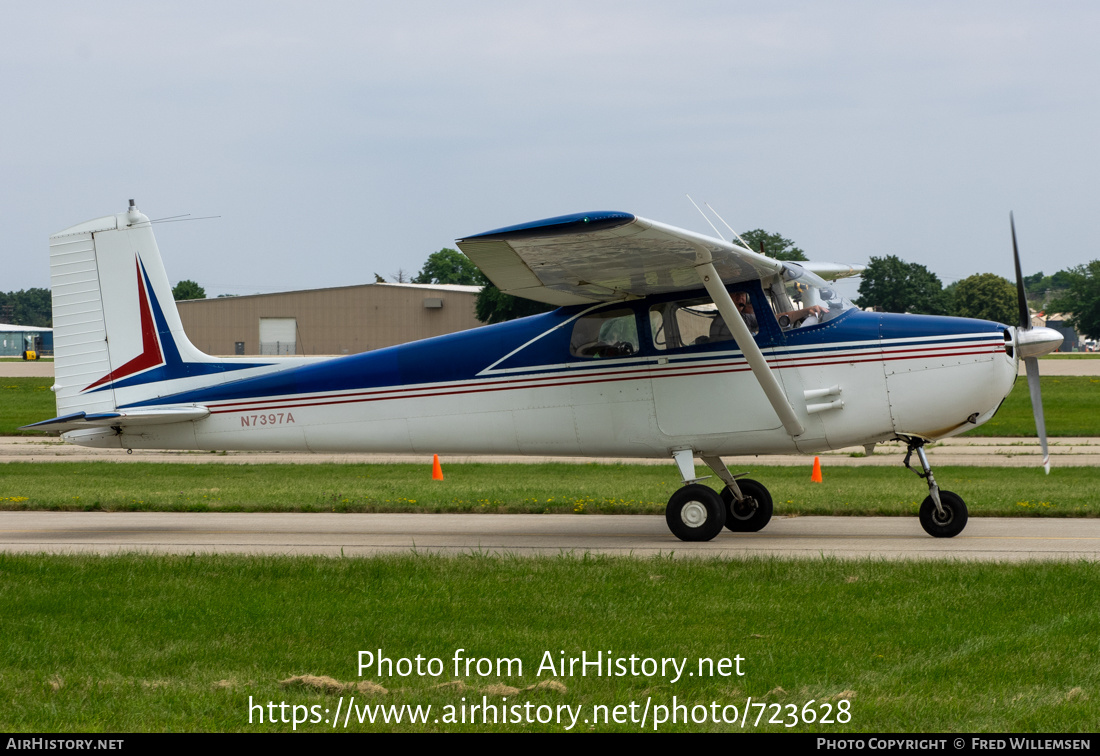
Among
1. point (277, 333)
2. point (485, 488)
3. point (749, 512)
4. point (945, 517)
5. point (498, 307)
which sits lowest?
point (945, 517)

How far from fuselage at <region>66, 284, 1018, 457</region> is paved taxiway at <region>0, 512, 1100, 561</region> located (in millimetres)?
988

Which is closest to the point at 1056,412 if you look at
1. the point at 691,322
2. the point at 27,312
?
the point at 691,322

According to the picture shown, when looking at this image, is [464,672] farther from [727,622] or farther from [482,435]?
[482,435]

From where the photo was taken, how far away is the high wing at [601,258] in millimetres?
8805

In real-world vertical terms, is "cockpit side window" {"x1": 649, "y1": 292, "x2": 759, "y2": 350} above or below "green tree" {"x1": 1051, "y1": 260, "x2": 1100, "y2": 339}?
below

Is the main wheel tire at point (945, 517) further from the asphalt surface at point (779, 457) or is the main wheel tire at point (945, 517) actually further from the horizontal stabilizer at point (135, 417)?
the asphalt surface at point (779, 457)

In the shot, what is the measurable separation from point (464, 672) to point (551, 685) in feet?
1.94

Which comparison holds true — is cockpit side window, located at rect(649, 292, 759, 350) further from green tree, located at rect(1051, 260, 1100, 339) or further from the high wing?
green tree, located at rect(1051, 260, 1100, 339)

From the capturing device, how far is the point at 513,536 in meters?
11.9

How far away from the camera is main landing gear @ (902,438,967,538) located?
10.9 m

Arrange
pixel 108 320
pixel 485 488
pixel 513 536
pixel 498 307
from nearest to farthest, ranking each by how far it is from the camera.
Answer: pixel 513 536
pixel 108 320
pixel 485 488
pixel 498 307

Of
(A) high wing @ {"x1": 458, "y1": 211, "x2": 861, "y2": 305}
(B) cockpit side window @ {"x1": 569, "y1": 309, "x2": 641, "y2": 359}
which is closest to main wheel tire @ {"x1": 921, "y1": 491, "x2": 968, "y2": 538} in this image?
(A) high wing @ {"x1": 458, "y1": 211, "x2": 861, "y2": 305}

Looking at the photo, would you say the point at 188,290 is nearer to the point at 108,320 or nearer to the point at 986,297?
the point at 986,297

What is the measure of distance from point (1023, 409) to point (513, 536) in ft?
98.3
